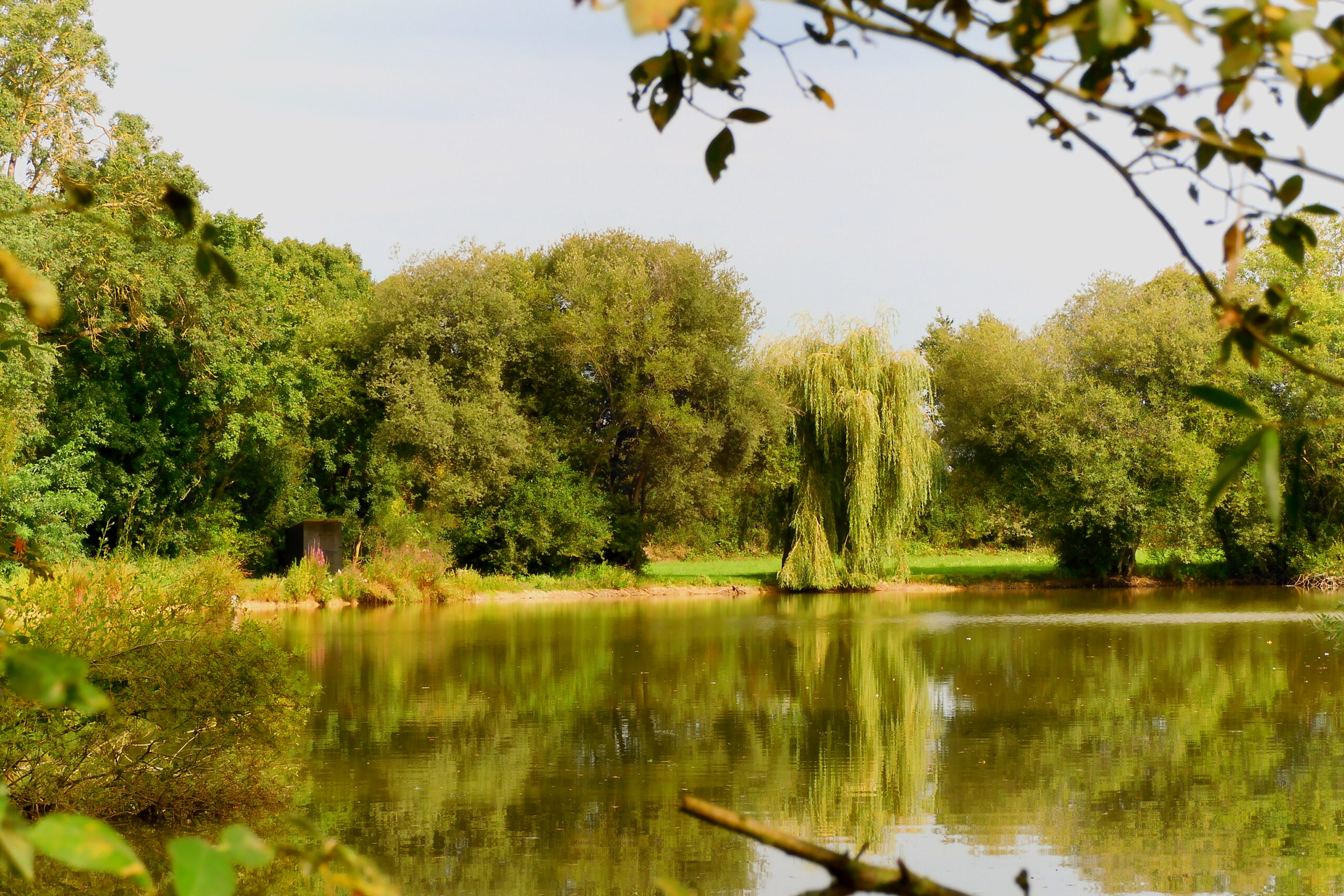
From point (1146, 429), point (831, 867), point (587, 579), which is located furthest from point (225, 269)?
point (1146, 429)

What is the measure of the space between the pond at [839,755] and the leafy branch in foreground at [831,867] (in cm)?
450

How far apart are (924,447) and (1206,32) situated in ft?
78.6

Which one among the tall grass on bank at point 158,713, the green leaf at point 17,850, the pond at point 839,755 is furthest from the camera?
the pond at point 839,755

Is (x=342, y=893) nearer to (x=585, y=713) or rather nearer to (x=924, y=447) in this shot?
(x=585, y=713)

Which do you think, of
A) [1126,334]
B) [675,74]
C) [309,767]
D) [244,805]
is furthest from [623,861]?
[1126,334]

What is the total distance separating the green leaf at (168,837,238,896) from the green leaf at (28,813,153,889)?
21 millimetres

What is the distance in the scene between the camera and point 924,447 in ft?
79.9

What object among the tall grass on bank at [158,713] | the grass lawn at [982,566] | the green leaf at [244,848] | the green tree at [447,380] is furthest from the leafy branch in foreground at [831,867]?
the grass lawn at [982,566]

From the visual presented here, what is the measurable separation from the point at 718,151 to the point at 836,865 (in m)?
0.79

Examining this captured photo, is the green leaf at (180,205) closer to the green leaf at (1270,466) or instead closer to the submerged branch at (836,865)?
the submerged branch at (836,865)

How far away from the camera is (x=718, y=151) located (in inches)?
51.6

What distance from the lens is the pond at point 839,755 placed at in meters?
6.41

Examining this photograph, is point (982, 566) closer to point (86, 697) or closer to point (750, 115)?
point (750, 115)

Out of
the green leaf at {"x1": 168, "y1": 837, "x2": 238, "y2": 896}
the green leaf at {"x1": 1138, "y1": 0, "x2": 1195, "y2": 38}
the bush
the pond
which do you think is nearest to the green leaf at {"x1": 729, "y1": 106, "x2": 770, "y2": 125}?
the green leaf at {"x1": 1138, "y1": 0, "x2": 1195, "y2": 38}
